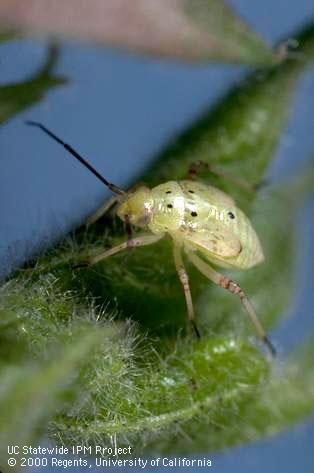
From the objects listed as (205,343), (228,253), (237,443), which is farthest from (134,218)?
(237,443)

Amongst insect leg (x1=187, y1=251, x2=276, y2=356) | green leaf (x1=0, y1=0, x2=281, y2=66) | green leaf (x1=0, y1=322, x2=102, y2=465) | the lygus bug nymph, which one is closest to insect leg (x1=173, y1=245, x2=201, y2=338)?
the lygus bug nymph

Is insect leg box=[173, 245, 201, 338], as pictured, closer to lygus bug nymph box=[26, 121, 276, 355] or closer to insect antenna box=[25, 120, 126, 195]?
lygus bug nymph box=[26, 121, 276, 355]

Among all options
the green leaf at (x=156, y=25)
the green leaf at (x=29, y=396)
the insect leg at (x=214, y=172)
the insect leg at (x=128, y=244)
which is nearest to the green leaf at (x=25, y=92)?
the green leaf at (x=156, y=25)

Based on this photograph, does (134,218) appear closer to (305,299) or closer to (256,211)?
(256,211)

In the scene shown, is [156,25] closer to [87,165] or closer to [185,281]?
[185,281]

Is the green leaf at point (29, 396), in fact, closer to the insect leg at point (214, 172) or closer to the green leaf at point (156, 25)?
the green leaf at point (156, 25)

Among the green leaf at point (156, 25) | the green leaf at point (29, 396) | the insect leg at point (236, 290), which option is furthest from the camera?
the insect leg at point (236, 290)
